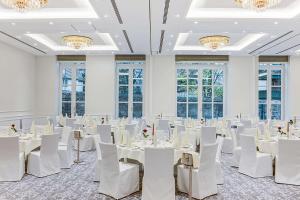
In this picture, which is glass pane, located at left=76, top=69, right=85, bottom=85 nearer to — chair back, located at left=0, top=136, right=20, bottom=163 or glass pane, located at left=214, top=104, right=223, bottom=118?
glass pane, located at left=214, top=104, right=223, bottom=118

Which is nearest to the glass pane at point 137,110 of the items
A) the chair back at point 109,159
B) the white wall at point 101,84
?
the white wall at point 101,84

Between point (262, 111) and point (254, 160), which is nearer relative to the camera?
point (254, 160)

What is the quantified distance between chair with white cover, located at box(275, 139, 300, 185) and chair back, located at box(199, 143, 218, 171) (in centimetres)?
174

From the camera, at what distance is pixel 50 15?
24.8 ft

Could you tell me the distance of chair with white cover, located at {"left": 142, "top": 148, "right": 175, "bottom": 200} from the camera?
4270 millimetres

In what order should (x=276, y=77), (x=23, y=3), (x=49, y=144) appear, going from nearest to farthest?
(x=23, y=3) → (x=49, y=144) → (x=276, y=77)

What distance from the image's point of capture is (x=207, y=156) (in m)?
4.55

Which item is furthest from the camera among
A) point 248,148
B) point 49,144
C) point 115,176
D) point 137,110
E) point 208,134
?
point 137,110

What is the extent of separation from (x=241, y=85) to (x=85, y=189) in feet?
33.7

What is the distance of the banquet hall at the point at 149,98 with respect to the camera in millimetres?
4895

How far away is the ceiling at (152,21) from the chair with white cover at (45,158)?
10.5 feet

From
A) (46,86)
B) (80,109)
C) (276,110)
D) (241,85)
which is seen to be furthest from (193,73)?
(46,86)

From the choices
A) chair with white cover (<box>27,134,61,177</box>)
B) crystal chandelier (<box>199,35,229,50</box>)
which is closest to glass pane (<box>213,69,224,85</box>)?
crystal chandelier (<box>199,35,229,50</box>)

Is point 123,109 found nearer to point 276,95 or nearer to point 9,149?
point 276,95
